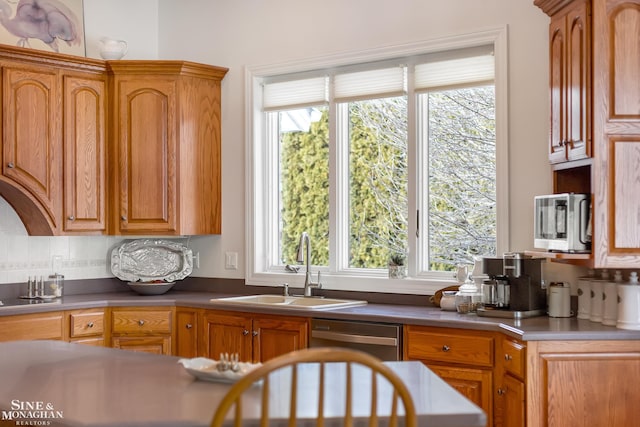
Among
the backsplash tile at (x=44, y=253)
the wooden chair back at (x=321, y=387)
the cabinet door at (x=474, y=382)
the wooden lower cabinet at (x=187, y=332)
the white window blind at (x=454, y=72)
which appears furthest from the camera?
the backsplash tile at (x=44, y=253)

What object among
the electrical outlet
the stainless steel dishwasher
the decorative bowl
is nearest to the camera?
the stainless steel dishwasher

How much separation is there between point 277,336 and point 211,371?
2064 millimetres

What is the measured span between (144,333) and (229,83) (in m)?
1.71

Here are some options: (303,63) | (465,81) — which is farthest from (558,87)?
(303,63)

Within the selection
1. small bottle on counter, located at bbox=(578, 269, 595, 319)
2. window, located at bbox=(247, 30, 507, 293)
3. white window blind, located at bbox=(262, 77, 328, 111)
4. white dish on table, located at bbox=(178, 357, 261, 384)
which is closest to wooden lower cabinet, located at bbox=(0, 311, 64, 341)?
window, located at bbox=(247, 30, 507, 293)

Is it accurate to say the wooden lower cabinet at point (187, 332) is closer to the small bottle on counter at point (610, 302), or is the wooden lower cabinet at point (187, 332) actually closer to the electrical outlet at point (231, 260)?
the electrical outlet at point (231, 260)

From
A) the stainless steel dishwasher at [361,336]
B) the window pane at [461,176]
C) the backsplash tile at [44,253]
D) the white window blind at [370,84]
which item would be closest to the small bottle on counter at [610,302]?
the window pane at [461,176]

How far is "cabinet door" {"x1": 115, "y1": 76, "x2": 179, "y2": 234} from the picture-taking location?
4961 mm

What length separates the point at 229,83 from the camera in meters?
5.23

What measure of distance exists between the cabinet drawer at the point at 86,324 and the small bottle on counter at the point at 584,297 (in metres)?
2.66

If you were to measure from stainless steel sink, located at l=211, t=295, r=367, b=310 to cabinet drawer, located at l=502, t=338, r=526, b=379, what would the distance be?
1068mm

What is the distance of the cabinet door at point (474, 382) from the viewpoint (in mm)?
3502

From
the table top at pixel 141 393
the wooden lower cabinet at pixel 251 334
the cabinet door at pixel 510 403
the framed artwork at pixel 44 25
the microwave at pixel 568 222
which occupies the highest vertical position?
the framed artwork at pixel 44 25

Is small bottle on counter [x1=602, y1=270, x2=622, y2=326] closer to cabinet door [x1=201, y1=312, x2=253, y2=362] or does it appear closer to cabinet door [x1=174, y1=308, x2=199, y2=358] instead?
cabinet door [x1=201, y1=312, x2=253, y2=362]
